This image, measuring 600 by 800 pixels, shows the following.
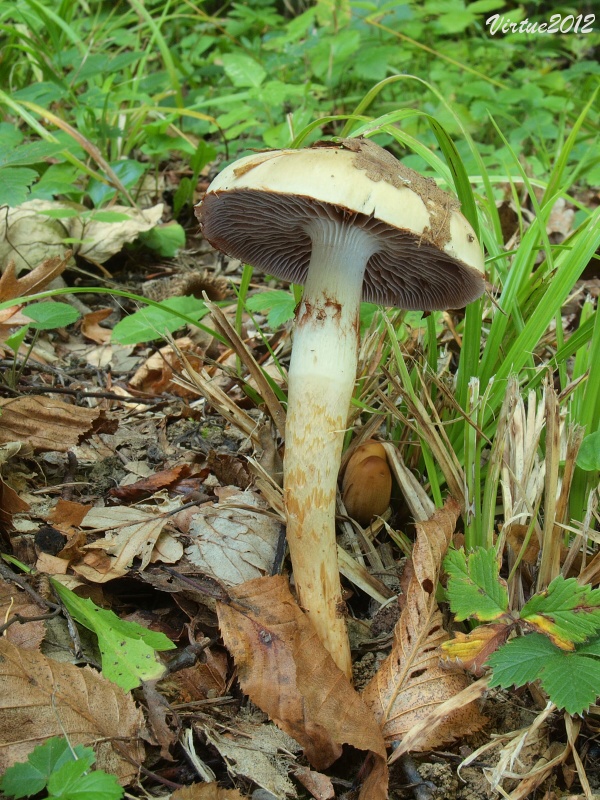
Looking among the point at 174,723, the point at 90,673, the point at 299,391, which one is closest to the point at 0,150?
the point at 299,391

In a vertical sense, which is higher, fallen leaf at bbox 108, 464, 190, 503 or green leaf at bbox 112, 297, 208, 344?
green leaf at bbox 112, 297, 208, 344

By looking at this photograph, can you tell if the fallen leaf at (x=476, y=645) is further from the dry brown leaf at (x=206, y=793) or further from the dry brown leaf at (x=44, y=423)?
the dry brown leaf at (x=44, y=423)

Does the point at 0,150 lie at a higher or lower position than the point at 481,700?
higher

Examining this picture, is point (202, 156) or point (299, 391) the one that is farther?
point (202, 156)

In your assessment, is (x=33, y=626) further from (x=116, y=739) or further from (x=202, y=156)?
(x=202, y=156)

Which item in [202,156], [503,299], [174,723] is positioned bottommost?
[174,723]

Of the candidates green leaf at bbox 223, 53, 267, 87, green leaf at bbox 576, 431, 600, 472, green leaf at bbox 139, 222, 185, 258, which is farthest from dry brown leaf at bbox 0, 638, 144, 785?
green leaf at bbox 223, 53, 267, 87

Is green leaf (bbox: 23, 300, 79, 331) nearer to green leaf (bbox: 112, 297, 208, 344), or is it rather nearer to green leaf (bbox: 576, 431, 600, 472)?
green leaf (bbox: 112, 297, 208, 344)
